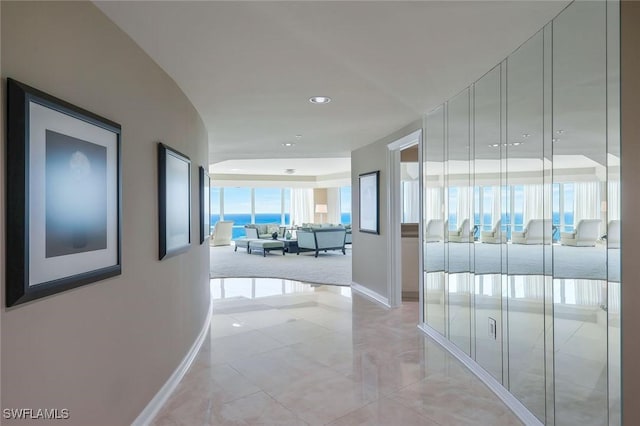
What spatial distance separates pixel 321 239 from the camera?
10484 mm

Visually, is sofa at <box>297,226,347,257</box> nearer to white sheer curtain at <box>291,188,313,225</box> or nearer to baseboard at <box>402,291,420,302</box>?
baseboard at <box>402,291,420,302</box>

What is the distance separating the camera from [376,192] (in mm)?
5461

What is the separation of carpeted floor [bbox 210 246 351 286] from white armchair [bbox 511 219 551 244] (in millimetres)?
4435

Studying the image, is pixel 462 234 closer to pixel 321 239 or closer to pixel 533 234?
pixel 533 234

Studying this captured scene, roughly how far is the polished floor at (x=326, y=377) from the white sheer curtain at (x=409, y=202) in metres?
1.62

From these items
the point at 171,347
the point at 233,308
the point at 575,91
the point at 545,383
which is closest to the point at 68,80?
the point at 171,347

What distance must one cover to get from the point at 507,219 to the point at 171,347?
8.48ft

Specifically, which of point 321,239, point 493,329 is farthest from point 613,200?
point 321,239

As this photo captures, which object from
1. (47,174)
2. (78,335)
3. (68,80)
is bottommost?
(78,335)

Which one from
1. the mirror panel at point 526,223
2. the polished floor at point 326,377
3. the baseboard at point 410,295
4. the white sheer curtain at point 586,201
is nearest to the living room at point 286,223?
the baseboard at point 410,295

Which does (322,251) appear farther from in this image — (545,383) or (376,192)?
(545,383)

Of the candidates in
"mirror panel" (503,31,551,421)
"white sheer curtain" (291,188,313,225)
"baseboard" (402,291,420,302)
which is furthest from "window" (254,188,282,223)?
"mirror panel" (503,31,551,421)

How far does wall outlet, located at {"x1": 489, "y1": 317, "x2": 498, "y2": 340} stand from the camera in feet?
9.17

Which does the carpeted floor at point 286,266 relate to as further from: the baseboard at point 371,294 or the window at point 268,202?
the window at point 268,202
